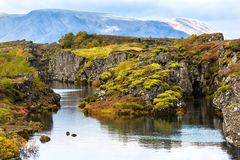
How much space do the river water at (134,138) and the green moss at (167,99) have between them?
7.00 m

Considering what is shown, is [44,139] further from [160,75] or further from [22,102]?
[160,75]

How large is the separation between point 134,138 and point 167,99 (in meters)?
47.0

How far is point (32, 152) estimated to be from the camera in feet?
328

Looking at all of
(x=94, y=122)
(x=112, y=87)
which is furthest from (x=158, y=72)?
(x=94, y=122)

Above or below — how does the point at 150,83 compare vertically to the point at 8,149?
above

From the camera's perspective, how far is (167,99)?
6462 inches

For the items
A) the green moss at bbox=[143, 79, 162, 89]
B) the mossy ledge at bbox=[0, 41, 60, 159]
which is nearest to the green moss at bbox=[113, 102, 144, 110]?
the green moss at bbox=[143, 79, 162, 89]

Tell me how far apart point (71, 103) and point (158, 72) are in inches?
1352

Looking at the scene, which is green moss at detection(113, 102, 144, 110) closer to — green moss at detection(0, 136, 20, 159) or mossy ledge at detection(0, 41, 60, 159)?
mossy ledge at detection(0, 41, 60, 159)

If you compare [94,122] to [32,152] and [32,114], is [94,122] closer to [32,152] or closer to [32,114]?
[32,114]

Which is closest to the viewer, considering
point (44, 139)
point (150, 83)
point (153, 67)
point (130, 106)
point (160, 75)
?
point (44, 139)

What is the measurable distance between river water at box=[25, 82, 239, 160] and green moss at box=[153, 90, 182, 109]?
700 centimetres

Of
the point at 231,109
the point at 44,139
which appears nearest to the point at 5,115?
the point at 44,139

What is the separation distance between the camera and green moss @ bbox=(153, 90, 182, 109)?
16150 cm
